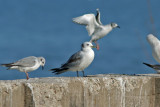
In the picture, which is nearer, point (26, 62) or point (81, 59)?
point (81, 59)

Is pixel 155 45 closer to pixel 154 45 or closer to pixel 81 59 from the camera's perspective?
pixel 154 45

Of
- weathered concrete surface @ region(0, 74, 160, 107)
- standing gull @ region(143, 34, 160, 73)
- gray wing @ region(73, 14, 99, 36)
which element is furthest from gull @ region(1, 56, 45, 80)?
gray wing @ region(73, 14, 99, 36)

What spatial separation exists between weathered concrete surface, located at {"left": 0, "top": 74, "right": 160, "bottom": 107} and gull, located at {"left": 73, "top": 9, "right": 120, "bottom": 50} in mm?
5682

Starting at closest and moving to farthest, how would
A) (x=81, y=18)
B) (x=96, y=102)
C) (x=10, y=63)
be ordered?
(x=96, y=102) → (x=10, y=63) → (x=81, y=18)

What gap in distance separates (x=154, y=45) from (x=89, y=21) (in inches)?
167

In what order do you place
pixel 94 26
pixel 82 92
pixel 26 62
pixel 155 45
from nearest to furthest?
pixel 82 92 < pixel 26 62 < pixel 155 45 < pixel 94 26

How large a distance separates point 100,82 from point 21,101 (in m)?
1.51

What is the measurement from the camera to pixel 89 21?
1378 cm

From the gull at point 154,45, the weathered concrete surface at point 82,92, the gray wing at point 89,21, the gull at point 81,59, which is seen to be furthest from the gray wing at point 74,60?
the gray wing at point 89,21

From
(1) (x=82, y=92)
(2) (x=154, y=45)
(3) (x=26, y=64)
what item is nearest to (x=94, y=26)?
(2) (x=154, y=45)

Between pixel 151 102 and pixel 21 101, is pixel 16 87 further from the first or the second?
pixel 151 102

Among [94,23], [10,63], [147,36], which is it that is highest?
[94,23]

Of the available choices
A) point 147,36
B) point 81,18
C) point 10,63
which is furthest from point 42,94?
point 81,18

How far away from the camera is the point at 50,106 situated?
266 inches
